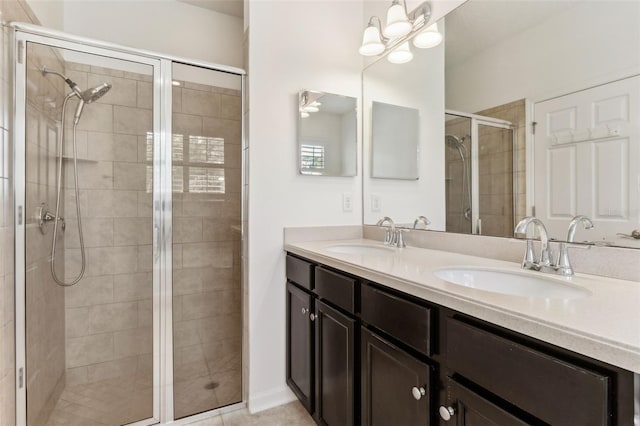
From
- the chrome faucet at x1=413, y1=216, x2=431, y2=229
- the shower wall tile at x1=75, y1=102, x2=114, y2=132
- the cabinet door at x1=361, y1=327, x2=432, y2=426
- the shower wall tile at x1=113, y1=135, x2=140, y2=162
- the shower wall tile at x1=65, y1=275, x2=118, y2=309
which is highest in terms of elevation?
the shower wall tile at x1=75, y1=102, x2=114, y2=132

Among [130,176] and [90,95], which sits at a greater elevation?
[90,95]

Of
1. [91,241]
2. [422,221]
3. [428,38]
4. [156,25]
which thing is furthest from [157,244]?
[428,38]

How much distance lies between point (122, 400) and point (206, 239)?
0.96 metres

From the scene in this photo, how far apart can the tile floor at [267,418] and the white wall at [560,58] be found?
71.8 inches

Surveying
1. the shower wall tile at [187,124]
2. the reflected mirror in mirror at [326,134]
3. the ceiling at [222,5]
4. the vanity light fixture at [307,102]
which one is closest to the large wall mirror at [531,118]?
the reflected mirror in mirror at [326,134]

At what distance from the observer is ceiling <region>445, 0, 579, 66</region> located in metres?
1.22

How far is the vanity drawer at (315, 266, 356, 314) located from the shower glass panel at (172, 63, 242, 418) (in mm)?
644

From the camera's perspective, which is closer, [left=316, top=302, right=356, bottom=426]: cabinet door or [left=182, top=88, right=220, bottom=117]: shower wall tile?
[left=316, top=302, right=356, bottom=426]: cabinet door

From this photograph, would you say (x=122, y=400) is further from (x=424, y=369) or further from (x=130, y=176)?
(x=424, y=369)

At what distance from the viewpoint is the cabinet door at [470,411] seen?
0.71m

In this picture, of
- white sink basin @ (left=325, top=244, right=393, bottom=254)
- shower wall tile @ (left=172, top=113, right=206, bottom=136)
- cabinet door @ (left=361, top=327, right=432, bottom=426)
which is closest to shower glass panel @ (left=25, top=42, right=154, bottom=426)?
shower wall tile @ (left=172, top=113, right=206, bottom=136)

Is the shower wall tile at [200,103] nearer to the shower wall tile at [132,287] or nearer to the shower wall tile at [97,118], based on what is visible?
the shower wall tile at [97,118]

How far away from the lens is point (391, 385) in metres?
1.07

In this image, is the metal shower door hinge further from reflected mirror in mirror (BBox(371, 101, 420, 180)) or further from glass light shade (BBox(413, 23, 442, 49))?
glass light shade (BBox(413, 23, 442, 49))
